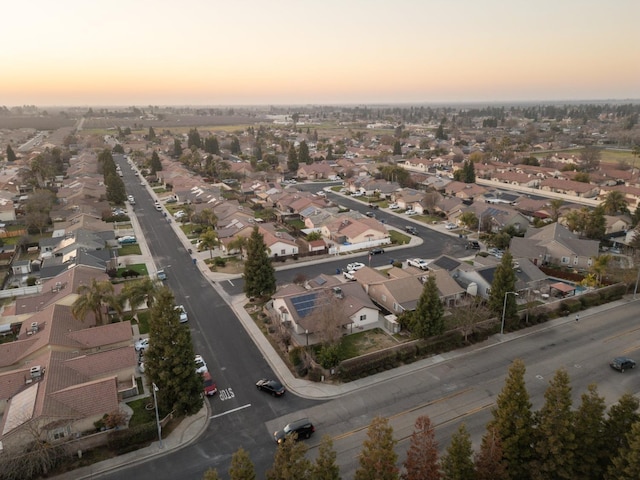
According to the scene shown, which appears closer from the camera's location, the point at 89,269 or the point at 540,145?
the point at 89,269

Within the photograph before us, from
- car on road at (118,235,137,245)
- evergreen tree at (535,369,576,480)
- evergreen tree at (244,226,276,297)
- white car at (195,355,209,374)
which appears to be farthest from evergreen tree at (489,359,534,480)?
car on road at (118,235,137,245)

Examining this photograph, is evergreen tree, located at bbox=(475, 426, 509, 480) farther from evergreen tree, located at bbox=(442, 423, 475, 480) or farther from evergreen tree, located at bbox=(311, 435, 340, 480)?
evergreen tree, located at bbox=(311, 435, 340, 480)

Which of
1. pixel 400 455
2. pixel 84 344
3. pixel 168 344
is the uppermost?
pixel 168 344

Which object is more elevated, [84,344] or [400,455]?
[84,344]

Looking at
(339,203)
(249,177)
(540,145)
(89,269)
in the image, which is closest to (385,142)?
(540,145)

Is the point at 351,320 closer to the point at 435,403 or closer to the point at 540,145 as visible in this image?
the point at 435,403

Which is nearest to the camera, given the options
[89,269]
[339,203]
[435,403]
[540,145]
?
[435,403]
